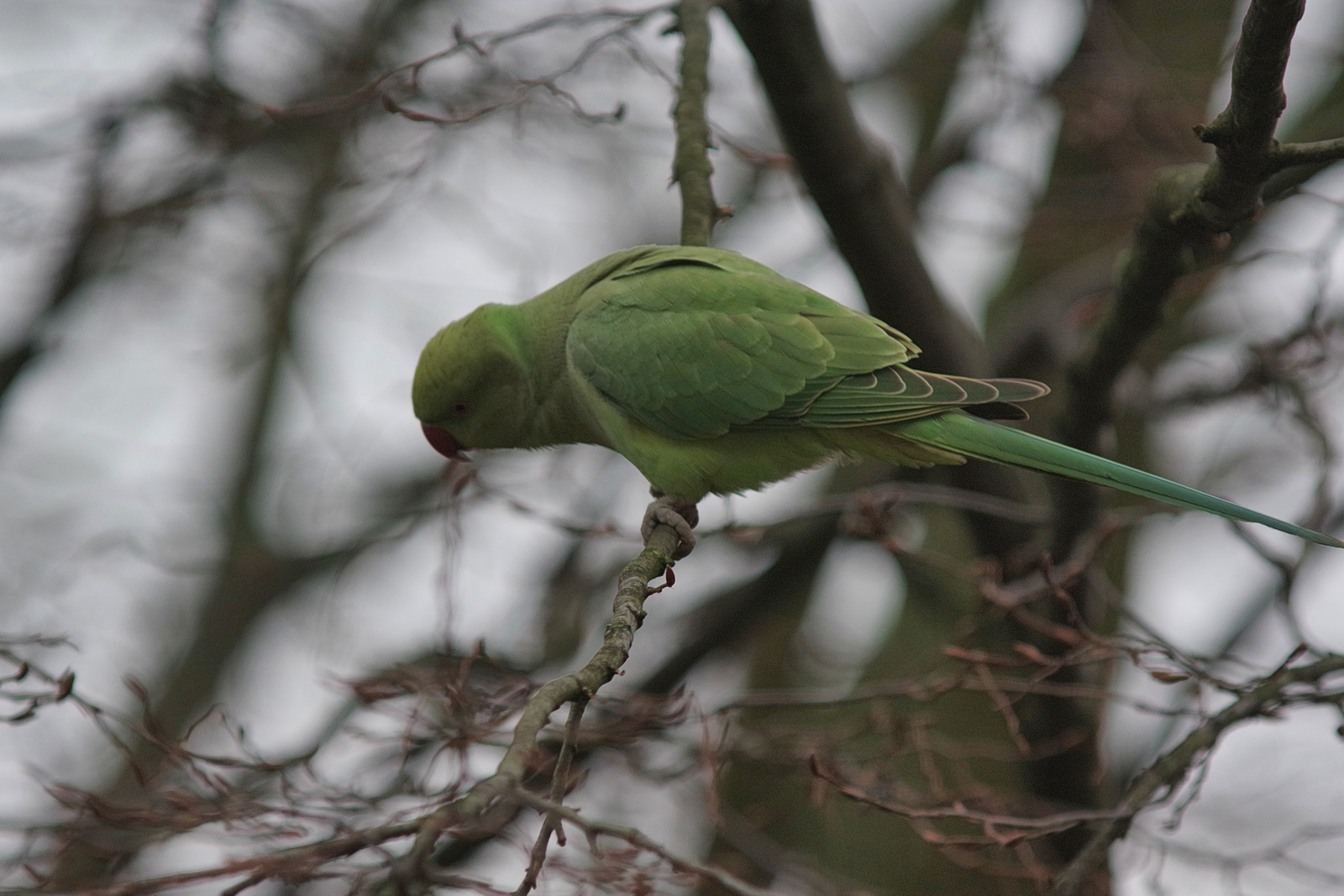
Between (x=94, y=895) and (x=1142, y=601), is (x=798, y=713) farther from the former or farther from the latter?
(x=94, y=895)

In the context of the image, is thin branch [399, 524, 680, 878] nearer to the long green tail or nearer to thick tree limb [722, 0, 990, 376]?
the long green tail

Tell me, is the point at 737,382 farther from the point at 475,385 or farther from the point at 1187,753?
the point at 1187,753

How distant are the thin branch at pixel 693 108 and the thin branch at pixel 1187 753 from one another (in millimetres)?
2147

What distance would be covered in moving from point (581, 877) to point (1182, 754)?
1.61 meters

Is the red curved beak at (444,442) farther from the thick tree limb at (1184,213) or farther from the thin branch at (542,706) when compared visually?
the thick tree limb at (1184,213)

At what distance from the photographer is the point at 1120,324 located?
11.1 feet

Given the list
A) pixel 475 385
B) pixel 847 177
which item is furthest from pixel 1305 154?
pixel 475 385

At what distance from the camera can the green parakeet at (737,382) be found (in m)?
3.33

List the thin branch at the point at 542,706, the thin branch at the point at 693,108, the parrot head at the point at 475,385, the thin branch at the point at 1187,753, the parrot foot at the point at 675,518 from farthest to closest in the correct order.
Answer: the parrot head at the point at 475,385
the thin branch at the point at 693,108
the parrot foot at the point at 675,518
the thin branch at the point at 1187,753
the thin branch at the point at 542,706

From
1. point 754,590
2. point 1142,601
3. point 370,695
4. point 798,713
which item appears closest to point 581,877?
point 370,695

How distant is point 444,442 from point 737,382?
4.69ft

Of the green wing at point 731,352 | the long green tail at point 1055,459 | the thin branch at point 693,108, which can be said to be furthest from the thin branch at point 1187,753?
the thin branch at point 693,108

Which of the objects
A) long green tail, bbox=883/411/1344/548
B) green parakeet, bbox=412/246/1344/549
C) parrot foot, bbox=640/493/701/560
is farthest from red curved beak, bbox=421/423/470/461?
long green tail, bbox=883/411/1344/548

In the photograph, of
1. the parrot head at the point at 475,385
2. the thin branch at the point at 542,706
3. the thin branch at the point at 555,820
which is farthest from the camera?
the parrot head at the point at 475,385
